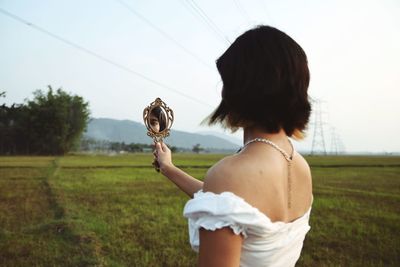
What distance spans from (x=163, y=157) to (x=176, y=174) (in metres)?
0.12

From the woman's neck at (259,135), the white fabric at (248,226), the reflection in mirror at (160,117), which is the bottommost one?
the white fabric at (248,226)

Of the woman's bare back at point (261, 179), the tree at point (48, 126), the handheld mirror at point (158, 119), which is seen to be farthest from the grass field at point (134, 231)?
the tree at point (48, 126)

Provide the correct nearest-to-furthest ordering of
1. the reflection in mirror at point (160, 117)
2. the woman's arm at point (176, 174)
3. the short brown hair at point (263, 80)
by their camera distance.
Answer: the short brown hair at point (263, 80) < the woman's arm at point (176, 174) < the reflection in mirror at point (160, 117)

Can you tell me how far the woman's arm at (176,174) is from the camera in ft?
6.46

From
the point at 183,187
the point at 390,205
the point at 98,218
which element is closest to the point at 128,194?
the point at 98,218

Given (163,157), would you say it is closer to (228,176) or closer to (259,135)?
(259,135)

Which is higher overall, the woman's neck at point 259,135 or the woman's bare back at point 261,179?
the woman's neck at point 259,135

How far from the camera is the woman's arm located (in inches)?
77.5

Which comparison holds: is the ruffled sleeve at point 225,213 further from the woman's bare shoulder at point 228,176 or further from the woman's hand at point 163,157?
the woman's hand at point 163,157

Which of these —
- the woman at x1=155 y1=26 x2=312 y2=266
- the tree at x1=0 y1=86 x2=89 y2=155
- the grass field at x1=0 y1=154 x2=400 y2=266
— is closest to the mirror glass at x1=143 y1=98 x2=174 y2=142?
the woman at x1=155 y1=26 x2=312 y2=266

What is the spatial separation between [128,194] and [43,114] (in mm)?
55290

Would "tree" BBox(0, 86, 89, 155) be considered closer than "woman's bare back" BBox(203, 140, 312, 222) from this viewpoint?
No

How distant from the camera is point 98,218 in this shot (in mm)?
9641

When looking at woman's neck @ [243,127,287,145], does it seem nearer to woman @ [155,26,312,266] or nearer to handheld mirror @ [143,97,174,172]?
woman @ [155,26,312,266]
